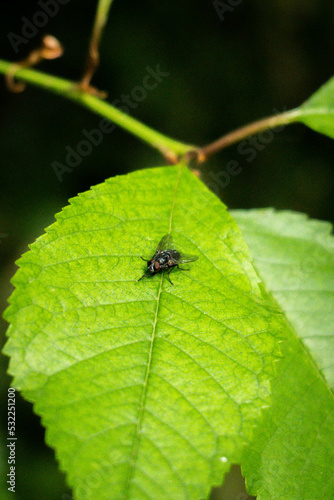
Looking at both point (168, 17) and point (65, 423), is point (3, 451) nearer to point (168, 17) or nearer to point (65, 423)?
point (65, 423)

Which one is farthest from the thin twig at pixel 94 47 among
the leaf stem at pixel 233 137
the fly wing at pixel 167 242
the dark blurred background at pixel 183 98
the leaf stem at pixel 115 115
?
the dark blurred background at pixel 183 98

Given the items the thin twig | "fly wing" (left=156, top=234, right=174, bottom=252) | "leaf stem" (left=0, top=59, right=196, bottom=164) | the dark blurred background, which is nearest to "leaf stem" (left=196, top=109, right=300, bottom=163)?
"leaf stem" (left=0, top=59, right=196, bottom=164)

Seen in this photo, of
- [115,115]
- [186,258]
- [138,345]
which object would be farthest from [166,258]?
[115,115]

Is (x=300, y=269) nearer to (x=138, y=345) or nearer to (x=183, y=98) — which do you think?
(x=138, y=345)

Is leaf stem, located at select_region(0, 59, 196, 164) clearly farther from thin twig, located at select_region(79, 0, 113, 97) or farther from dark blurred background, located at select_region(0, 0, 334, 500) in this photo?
dark blurred background, located at select_region(0, 0, 334, 500)

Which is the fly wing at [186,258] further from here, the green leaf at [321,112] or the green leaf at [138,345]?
the green leaf at [321,112]
